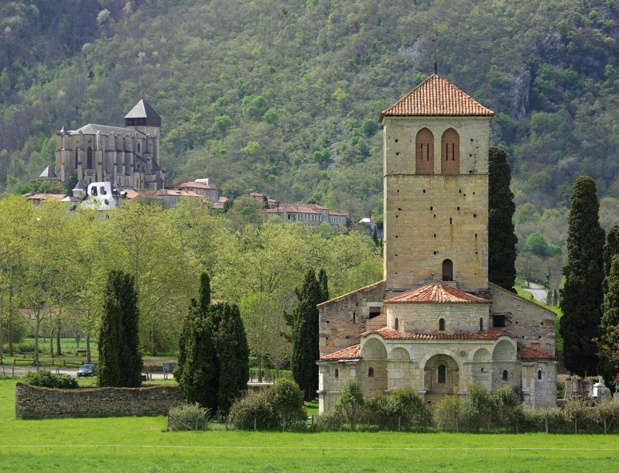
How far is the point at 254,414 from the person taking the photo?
66.8m

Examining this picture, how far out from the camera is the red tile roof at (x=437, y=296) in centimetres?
7231

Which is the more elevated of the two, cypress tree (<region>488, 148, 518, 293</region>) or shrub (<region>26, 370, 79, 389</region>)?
cypress tree (<region>488, 148, 518, 293</region>)

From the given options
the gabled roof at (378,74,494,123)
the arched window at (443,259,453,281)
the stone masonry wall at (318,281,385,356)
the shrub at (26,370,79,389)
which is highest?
the gabled roof at (378,74,494,123)

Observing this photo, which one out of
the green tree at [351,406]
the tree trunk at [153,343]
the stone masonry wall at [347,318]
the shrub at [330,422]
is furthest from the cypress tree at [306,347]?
the tree trunk at [153,343]

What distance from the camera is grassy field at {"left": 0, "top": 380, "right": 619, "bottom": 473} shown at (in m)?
55.8

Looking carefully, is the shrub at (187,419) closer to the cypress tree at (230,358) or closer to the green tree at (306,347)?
the cypress tree at (230,358)

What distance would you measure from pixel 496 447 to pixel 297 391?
8.93 m

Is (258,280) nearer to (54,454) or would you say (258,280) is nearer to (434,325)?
(434,325)

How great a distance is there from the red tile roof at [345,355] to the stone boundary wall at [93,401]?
21.6 feet

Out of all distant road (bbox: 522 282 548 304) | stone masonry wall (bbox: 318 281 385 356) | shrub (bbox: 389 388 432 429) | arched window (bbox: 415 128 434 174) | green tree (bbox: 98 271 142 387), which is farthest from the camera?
distant road (bbox: 522 282 548 304)

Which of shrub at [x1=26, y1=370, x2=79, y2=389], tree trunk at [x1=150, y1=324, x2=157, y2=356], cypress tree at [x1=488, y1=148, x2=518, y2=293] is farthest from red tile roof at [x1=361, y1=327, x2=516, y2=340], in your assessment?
tree trunk at [x1=150, y1=324, x2=157, y2=356]

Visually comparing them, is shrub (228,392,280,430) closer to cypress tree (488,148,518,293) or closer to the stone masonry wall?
the stone masonry wall

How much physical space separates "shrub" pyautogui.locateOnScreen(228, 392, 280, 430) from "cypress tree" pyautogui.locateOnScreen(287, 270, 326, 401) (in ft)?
39.4

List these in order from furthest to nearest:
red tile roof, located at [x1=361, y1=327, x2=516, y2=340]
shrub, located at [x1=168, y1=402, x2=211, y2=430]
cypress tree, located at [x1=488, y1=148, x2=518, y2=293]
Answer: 1. cypress tree, located at [x1=488, y1=148, x2=518, y2=293]
2. red tile roof, located at [x1=361, y1=327, x2=516, y2=340]
3. shrub, located at [x1=168, y1=402, x2=211, y2=430]
